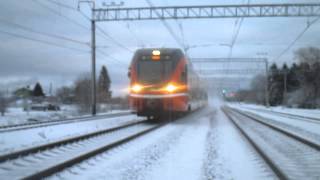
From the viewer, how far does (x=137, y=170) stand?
31.9 ft

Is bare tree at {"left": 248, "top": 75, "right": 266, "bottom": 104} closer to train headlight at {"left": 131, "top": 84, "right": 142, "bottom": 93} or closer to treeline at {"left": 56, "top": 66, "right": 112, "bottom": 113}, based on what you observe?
treeline at {"left": 56, "top": 66, "right": 112, "bottom": 113}

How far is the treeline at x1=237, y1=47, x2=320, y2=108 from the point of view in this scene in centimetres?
7956

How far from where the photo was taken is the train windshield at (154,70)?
25094mm

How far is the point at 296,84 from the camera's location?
97.9 m

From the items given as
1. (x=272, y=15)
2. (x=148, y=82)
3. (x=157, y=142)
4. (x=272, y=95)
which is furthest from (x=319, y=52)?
(x=157, y=142)

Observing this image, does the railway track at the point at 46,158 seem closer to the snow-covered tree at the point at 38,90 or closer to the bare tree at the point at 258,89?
the bare tree at the point at 258,89

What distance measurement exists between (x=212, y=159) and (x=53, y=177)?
4.05 m

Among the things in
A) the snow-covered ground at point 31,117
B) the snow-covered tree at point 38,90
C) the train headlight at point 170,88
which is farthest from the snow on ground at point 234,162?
the snow-covered tree at point 38,90

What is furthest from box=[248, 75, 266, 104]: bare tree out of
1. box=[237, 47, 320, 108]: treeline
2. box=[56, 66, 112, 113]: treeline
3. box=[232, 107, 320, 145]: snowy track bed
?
box=[232, 107, 320, 145]: snowy track bed

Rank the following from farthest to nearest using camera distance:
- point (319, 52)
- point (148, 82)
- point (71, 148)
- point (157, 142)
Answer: point (319, 52)
point (148, 82)
point (157, 142)
point (71, 148)

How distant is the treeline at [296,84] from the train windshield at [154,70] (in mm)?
50584

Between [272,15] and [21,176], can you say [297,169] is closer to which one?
[21,176]

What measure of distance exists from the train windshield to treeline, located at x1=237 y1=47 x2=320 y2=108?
5058 centimetres

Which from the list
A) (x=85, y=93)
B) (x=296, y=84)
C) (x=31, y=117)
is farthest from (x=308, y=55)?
(x=31, y=117)
